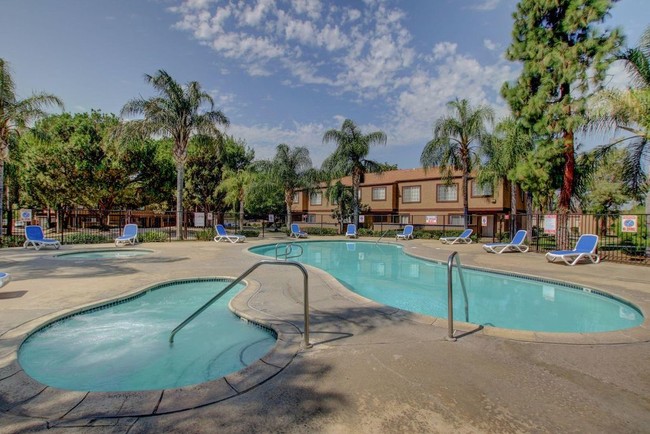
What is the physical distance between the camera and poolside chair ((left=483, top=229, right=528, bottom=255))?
16.0m

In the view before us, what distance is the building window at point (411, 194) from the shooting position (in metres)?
32.7

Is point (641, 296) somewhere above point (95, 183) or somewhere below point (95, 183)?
below

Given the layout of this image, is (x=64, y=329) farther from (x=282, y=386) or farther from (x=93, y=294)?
(x=282, y=386)

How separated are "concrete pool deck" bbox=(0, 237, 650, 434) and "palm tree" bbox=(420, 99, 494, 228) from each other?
17.5m

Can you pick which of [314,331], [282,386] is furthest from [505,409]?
[314,331]

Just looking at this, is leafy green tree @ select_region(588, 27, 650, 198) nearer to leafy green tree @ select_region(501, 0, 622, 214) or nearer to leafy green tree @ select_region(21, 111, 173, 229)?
leafy green tree @ select_region(501, 0, 622, 214)

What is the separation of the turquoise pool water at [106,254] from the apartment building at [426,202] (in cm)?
1675

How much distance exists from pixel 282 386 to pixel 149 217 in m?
54.6

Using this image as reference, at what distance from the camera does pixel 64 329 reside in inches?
214

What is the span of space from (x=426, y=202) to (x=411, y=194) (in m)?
1.90

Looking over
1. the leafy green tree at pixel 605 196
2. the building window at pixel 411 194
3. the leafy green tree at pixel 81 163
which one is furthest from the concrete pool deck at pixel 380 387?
the leafy green tree at pixel 605 196

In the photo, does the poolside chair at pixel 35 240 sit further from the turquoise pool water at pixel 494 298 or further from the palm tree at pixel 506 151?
the palm tree at pixel 506 151

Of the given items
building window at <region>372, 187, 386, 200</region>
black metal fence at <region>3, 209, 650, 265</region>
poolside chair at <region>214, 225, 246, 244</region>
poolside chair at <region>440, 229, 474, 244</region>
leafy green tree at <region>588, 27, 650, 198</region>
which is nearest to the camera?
leafy green tree at <region>588, 27, 650, 198</region>

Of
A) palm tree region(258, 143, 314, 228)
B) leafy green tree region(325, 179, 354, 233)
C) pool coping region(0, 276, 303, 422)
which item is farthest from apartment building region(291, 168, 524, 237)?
pool coping region(0, 276, 303, 422)
